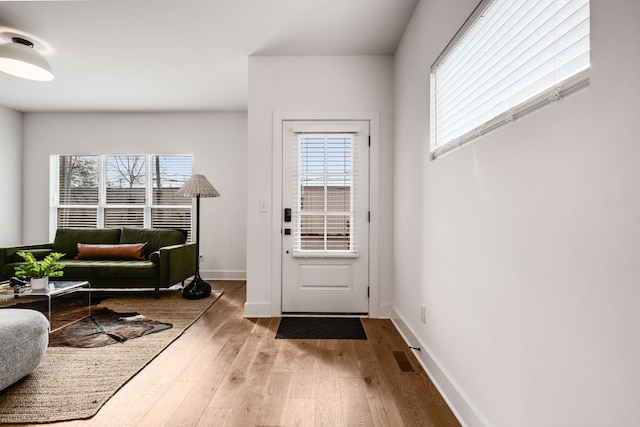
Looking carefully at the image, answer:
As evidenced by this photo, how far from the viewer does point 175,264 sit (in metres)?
4.29

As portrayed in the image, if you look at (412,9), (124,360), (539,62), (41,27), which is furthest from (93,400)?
(412,9)

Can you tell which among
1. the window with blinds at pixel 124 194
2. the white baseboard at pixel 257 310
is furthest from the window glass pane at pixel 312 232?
the window with blinds at pixel 124 194

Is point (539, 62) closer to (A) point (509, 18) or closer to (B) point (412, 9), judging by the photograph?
(A) point (509, 18)

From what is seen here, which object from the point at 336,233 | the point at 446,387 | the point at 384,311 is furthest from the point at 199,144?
the point at 446,387

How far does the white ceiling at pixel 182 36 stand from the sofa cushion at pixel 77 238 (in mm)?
1971

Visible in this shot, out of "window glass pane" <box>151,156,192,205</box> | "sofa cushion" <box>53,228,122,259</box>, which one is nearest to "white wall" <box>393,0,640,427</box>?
"window glass pane" <box>151,156,192,205</box>

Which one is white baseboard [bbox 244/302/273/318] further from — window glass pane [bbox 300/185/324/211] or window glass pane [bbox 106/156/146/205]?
window glass pane [bbox 106/156/146/205]

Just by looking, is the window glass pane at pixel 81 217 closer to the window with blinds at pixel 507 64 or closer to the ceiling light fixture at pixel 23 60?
Answer: the ceiling light fixture at pixel 23 60

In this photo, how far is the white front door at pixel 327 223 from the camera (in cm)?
343

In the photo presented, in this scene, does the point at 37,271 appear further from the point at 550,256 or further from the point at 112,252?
the point at 550,256

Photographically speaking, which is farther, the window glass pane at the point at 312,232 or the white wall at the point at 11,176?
the white wall at the point at 11,176

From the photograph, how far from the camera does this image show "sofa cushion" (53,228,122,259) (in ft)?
15.6

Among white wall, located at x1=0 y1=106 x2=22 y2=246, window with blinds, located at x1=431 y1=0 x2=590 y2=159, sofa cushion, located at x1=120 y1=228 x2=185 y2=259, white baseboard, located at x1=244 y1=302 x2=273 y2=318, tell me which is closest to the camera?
window with blinds, located at x1=431 y1=0 x2=590 y2=159

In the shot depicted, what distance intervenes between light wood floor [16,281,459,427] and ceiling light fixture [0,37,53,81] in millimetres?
2817
